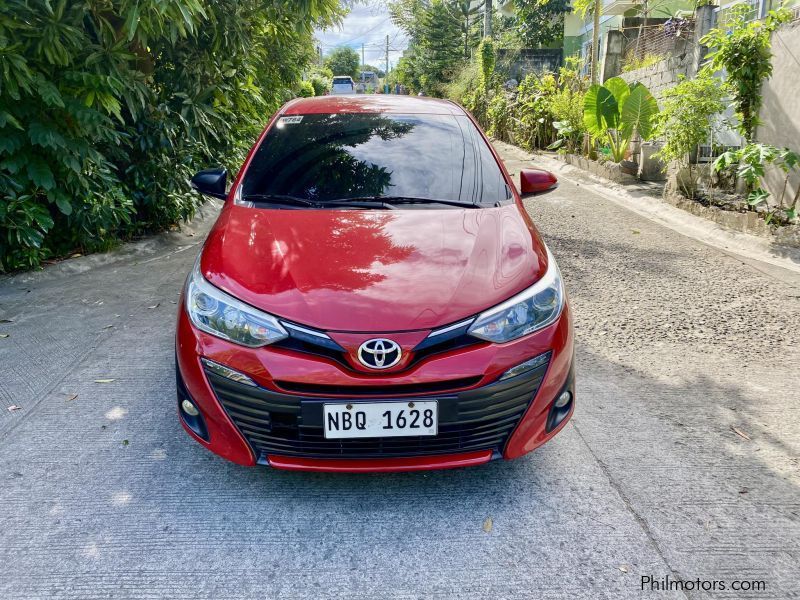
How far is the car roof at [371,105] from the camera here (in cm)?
387

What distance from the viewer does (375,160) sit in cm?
337

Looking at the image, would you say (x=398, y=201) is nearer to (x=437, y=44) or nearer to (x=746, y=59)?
(x=746, y=59)

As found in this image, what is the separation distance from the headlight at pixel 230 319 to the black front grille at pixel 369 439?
0.53 feet

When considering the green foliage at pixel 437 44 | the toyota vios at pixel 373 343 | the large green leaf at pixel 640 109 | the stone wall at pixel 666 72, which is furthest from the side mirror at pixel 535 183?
the green foliage at pixel 437 44

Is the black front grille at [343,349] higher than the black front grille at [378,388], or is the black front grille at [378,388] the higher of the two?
the black front grille at [343,349]

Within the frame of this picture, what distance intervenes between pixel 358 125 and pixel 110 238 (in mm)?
3474

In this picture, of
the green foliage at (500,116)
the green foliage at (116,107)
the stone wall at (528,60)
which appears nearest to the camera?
the green foliage at (116,107)

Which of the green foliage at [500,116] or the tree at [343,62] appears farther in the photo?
the tree at [343,62]

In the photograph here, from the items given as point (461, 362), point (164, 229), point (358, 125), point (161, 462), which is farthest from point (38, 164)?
point (461, 362)

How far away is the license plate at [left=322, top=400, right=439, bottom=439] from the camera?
2158 mm

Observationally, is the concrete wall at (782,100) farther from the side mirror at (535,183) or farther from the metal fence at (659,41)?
the metal fence at (659,41)

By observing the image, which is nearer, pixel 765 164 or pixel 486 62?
pixel 765 164

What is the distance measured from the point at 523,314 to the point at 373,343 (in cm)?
58

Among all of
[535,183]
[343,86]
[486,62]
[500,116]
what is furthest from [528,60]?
[535,183]
